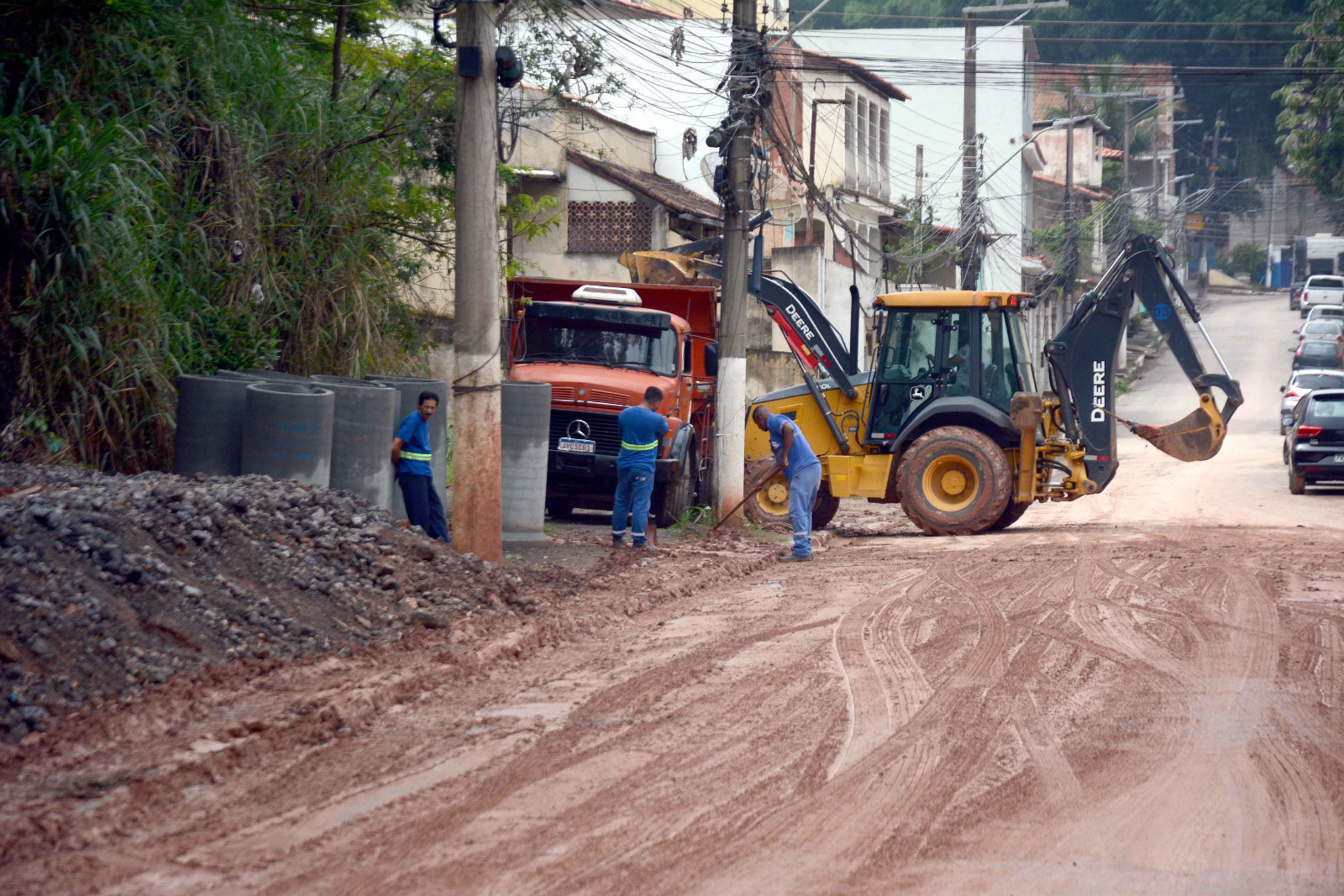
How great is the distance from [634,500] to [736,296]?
11.5 ft

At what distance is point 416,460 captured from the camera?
12.1m

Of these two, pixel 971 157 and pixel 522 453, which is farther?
pixel 971 157

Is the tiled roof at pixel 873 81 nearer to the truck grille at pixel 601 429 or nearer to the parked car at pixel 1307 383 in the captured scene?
the parked car at pixel 1307 383

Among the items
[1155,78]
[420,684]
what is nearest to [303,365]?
[420,684]

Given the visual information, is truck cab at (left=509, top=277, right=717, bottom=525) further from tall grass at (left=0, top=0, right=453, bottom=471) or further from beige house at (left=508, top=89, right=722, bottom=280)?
beige house at (left=508, top=89, right=722, bottom=280)

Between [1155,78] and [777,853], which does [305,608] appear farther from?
[1155,78]

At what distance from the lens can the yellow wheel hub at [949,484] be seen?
16.7 metres

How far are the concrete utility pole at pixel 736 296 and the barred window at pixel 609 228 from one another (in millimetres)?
13993

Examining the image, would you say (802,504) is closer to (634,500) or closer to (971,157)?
(634,500)

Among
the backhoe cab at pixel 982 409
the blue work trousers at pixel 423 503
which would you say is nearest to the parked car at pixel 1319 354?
the backhoe cab at pixel 982 409

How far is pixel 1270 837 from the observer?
527 cm

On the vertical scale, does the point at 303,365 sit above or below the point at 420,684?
above

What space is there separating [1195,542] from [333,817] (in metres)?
12.3

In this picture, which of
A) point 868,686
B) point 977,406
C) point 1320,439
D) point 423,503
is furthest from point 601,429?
point 1320,439
